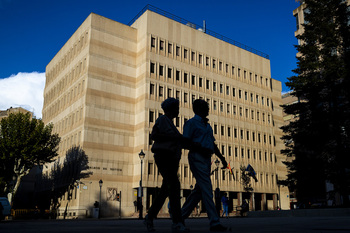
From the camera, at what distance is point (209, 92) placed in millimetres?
58062

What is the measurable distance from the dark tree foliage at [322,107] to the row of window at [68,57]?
32360mm

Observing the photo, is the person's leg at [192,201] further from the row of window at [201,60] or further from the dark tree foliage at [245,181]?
the dark tree foliage at [245,181]

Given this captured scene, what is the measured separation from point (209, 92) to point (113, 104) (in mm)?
16452

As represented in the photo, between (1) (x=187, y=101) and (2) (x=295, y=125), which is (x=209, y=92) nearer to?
(1) (x=187, y=101)

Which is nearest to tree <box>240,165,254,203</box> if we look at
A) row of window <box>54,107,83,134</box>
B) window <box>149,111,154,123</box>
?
window <box>149,111,154,123</box>

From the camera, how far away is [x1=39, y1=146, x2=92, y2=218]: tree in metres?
45.3

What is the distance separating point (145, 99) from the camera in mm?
49656

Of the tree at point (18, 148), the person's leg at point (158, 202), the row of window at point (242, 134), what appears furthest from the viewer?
the row of window at point (242, 134)

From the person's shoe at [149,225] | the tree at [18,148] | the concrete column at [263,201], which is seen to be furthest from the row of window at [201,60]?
the person's shoe at [149,225]

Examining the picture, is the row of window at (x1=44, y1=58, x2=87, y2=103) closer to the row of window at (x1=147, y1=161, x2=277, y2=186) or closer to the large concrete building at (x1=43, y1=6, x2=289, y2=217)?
the large concrete building at (x1=43, y1=6, x2=289, y2=217)

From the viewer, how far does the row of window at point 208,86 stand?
175 ft

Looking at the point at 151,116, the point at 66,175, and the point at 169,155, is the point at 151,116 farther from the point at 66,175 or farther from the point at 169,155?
the point at 169,155

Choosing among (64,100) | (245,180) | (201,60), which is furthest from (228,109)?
(64,100)

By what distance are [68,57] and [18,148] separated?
77.5ft
